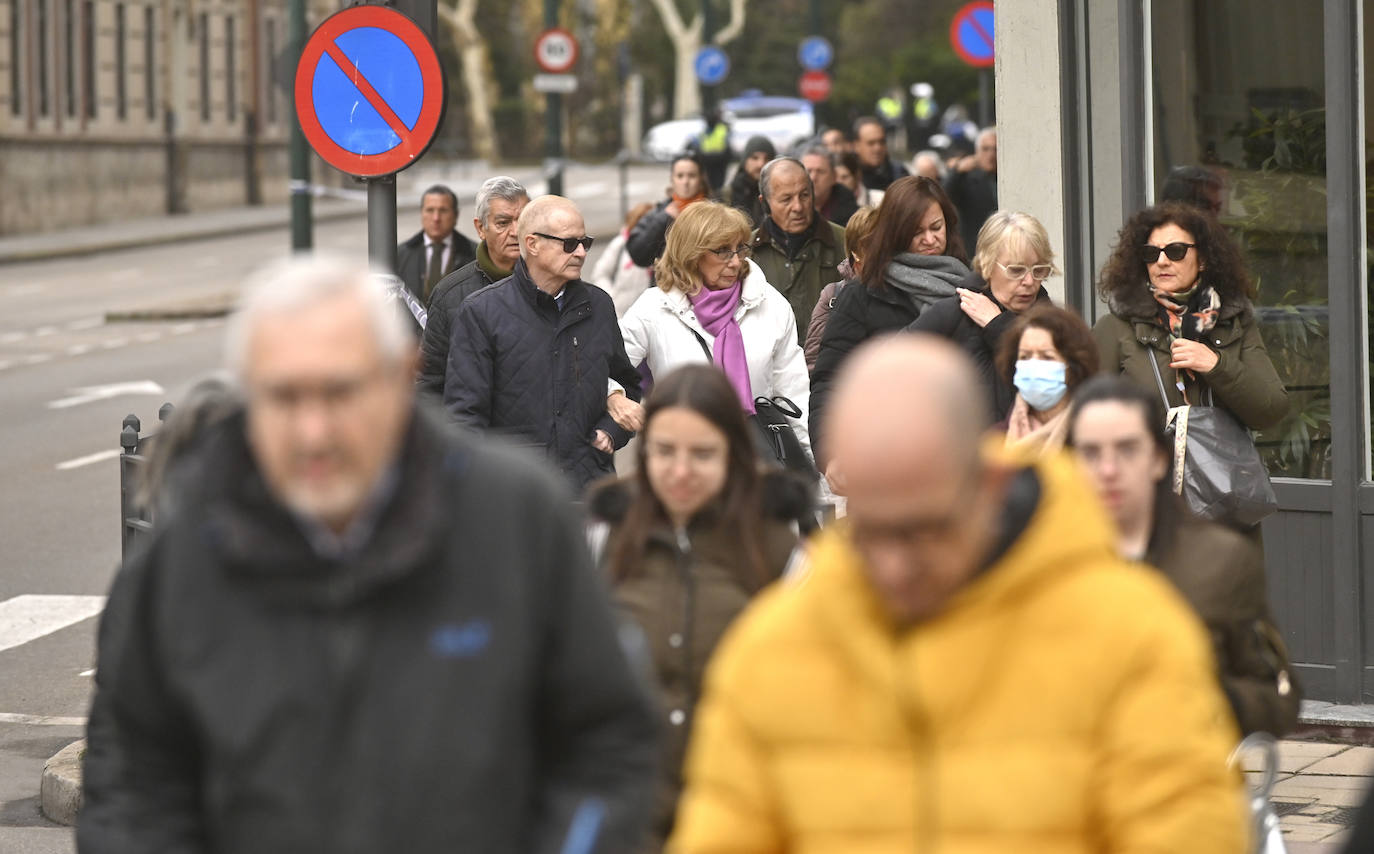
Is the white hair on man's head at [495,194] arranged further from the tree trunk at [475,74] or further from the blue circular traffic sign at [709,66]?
the tree trunk at [475,74]

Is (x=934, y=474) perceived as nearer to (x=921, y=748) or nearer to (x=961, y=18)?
(x=921, y=748)

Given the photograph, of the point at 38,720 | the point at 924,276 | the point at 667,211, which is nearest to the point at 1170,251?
the point at 924,276

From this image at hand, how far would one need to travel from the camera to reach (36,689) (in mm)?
9711

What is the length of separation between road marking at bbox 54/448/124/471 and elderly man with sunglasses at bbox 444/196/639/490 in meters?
8.66

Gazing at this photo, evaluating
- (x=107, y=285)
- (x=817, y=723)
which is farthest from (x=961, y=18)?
(x=817, y=723)

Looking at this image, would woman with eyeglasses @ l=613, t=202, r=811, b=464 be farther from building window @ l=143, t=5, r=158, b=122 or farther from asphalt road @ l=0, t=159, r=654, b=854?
building window @ l=143, t=5, r=158, b=122

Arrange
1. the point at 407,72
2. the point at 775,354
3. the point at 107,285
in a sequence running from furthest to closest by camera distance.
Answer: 1. the point at 107,285
2. the point at 407,72
3. the point at 775,354

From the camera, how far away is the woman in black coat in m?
7.80

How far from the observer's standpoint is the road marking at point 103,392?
750 inches

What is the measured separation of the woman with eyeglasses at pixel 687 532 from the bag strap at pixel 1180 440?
1.93m

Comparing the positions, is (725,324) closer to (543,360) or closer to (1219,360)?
(543,360)

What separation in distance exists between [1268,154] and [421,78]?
125 inches

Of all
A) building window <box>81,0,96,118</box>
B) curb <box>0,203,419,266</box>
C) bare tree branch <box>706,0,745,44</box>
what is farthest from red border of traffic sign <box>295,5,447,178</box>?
bare tree branch <box>706,0,745,44</box>

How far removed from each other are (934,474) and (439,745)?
0.66 m
